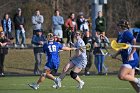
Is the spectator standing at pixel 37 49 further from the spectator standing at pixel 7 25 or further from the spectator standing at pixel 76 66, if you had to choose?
the spectator standing at pixel 76 66

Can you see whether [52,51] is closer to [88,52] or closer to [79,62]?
[79,62]

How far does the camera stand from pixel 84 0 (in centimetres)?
5238

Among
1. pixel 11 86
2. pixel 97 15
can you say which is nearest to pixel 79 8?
pixel 97 15

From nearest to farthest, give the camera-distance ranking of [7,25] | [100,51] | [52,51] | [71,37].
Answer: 1. [52,51]
2. [100,51]
3. [71,37]
4. [7,25]

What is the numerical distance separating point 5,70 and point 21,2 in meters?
19.3

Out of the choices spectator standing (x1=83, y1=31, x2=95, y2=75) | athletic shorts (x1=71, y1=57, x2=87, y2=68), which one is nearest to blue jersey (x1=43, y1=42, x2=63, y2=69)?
athletic shorts (x1=71, y1=57, x2=87, y2=68)

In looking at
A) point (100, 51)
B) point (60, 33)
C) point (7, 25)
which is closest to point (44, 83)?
point (100, 51)

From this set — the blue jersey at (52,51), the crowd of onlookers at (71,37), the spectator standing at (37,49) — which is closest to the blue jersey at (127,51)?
the blue jersey at (52,51)

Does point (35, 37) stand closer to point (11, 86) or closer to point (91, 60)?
point (91, 60)

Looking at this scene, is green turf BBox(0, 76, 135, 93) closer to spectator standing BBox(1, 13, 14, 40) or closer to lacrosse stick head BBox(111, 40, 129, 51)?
lacrosse stick head BBox(111, 40, 129, 51)

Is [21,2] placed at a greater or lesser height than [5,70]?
greater

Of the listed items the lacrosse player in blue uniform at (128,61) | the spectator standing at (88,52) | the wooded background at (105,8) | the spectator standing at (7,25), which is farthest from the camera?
the wooded background at (105,8)

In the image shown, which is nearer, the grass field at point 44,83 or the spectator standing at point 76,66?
the grass field at point 44,83

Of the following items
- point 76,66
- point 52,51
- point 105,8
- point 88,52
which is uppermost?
point 105,8
